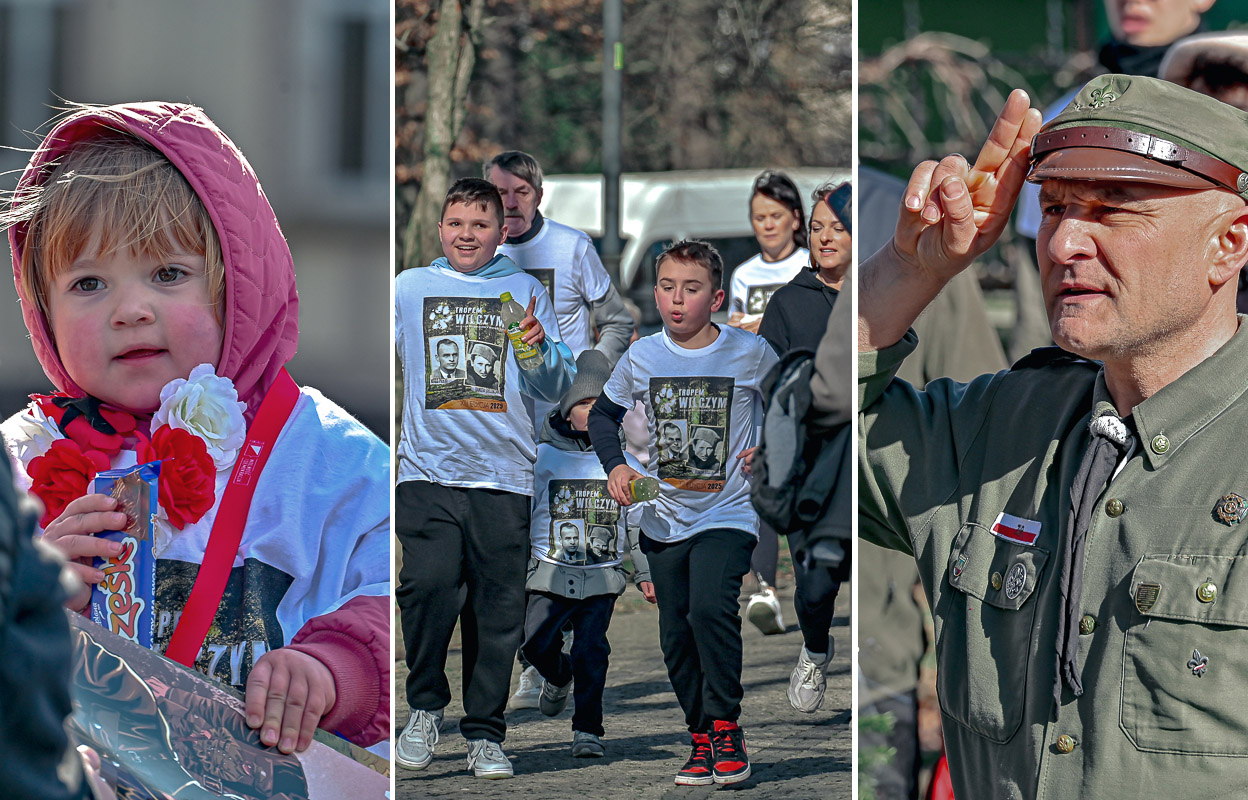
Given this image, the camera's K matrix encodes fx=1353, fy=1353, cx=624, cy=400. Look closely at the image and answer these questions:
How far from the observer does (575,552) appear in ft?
8.45

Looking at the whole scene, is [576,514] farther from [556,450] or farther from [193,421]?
[193,421]

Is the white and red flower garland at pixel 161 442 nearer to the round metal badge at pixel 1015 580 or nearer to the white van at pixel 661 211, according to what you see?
the white van at pixel 661 211

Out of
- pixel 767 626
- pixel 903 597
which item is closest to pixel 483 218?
pixel 767 626

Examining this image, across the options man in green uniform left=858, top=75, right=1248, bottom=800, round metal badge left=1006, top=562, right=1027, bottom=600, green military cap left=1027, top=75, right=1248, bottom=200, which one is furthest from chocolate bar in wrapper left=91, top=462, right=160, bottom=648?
green military cap left=1027, top=75, right=1248, bottom=200

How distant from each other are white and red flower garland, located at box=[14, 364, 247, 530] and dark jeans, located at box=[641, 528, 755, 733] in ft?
2.72

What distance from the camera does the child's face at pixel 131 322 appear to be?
230cm

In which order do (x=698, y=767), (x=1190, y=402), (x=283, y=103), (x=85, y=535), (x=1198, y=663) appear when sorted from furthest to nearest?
(x=283, y=103) → (x=698, y=767) → (x=85, y=535) → (x=1190, y=402) → (x=1198, y=663)

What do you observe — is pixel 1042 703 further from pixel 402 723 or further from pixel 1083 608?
pixel 402 723

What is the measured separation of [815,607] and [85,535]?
1302 millimetres

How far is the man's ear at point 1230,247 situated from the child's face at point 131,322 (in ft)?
5.37

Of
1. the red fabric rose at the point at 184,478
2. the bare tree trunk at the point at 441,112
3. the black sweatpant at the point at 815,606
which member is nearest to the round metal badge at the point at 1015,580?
the black sweatpant at the point at 815,606

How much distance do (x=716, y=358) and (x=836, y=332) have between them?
11.2 inches

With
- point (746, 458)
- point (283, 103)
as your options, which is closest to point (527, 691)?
point (746, 458)

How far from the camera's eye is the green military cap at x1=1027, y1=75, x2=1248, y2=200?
1.94 m
